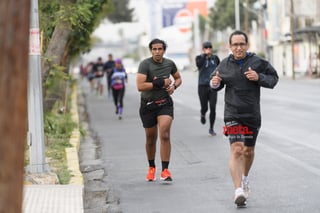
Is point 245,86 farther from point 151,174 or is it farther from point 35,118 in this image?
point 35,118

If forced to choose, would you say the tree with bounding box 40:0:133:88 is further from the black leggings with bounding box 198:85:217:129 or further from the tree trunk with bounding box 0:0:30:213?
the tree trunk with bounding box 0:0:30:213

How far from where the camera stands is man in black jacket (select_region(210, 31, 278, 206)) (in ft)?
27.4

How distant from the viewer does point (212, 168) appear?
11422 mm

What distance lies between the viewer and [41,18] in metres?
14.8

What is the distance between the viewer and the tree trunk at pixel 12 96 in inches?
130

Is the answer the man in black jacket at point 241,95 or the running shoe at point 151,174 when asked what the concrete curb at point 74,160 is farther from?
the man in black jacket at point 241,95

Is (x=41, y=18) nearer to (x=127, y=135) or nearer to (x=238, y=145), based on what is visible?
(x=127, y=135)

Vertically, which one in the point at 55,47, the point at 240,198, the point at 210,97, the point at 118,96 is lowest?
the point at 240,198

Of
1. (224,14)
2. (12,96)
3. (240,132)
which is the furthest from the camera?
(224,14)

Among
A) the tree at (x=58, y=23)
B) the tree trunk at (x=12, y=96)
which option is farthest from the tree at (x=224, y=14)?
the tree trunk at (x=12, y=96)

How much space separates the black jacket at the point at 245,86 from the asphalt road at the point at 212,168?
0.92m

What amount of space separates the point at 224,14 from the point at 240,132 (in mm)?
75860

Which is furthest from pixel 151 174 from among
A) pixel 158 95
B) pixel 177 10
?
pixel 177 10

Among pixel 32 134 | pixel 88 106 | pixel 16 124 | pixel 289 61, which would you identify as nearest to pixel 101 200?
pixel 32 134
